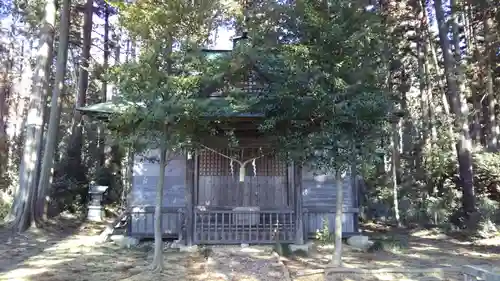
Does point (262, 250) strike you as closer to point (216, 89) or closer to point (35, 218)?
point (216, 89)

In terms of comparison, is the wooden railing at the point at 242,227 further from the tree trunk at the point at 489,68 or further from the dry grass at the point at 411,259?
the tree trunk at the point at 489,68

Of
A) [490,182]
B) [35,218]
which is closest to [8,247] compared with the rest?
[35,218]

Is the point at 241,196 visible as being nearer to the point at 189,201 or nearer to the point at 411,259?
the point at 189,201

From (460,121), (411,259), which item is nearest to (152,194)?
(411,259)

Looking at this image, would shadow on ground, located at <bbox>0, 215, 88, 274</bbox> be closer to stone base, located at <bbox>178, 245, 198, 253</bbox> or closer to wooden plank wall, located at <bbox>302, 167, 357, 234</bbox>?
stone base, located at <bbox>178, 245, 198, 253</bbox>

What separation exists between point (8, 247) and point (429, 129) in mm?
17195

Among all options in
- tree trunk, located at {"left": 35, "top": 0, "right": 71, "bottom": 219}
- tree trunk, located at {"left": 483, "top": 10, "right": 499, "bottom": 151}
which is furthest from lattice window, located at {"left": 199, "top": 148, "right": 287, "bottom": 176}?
tree trunk, located at {"left": 483, "top": 10, "right": 499, "bottom": 151}

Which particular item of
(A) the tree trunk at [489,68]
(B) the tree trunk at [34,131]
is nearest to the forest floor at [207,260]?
(B) the tree trunk at [34,131]

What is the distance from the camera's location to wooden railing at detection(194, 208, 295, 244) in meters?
9.20

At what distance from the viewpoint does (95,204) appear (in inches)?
619

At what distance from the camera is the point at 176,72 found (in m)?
7.37

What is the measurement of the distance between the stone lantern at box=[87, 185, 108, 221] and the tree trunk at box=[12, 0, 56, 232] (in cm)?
359

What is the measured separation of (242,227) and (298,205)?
1.37 meters

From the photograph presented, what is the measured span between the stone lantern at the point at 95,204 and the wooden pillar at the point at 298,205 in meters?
9.25
